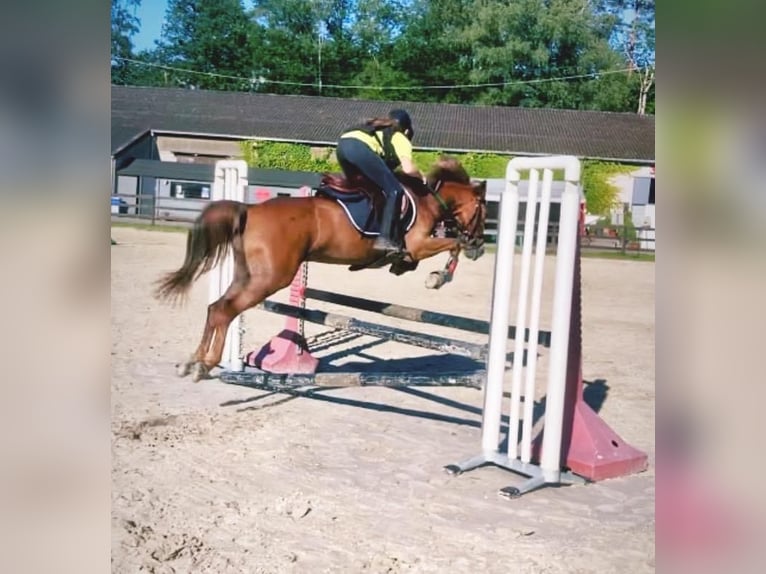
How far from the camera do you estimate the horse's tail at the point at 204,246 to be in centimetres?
186

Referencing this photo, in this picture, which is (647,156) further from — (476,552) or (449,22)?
(476,552)

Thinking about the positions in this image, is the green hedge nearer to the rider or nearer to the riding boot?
the rider

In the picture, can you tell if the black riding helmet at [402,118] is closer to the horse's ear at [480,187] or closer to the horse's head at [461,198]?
the horse's head at [461,198]

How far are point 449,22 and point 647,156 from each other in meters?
0.46

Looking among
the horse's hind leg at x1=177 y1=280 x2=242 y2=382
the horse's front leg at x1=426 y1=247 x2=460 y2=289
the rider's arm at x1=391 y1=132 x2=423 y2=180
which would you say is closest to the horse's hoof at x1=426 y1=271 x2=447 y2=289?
the horse's front leg at x1=426 y1=247 x2=460 y2=289

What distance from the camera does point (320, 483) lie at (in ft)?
5.36
